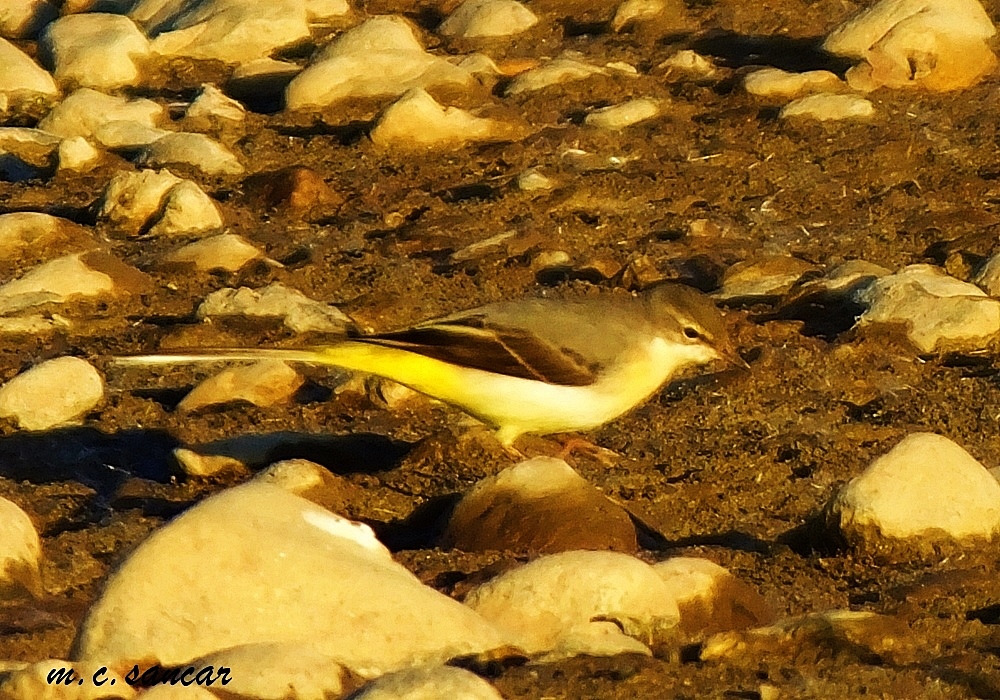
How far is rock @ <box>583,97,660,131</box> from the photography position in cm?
1059

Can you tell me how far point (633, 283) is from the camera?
8961 millimetres

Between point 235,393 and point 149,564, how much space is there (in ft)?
9.85

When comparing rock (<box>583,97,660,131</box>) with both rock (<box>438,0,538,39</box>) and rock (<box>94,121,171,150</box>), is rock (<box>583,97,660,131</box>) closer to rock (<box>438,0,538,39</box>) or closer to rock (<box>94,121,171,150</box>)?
rock (<box>438,0,538,39</box>)

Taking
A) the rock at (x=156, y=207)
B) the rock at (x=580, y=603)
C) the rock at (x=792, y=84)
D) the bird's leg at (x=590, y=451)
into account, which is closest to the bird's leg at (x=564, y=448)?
the bird's leg at (x=590, y=451)

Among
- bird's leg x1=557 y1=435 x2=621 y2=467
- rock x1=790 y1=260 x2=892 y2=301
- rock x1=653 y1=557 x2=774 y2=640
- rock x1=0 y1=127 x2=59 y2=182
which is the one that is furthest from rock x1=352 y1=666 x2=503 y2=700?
rock x1=0 y1=127 x2=59 y2=182

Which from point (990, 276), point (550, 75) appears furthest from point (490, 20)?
point (990, 276)

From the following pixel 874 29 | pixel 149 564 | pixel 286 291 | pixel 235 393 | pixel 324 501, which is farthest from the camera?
pixel 874 29

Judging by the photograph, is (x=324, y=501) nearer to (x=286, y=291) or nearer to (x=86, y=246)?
(x=286, y=291)

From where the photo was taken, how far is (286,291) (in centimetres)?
868

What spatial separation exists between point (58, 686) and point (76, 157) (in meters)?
6.44

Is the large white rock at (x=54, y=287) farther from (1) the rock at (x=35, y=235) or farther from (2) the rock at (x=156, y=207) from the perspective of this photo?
(2) the rock at (x=156, y=207)

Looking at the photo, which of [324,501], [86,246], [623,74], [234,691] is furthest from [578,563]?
[623,74]

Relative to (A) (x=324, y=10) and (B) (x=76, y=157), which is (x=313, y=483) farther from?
(A) (x=324, y=10)

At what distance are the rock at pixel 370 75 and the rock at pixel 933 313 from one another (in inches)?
150
